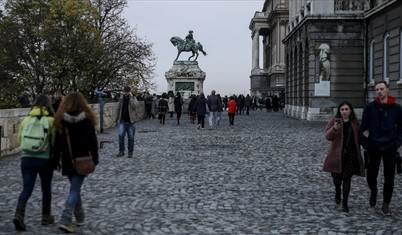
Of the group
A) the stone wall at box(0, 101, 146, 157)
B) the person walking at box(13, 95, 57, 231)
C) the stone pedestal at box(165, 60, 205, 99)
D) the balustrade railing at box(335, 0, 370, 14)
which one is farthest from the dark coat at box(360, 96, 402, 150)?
the stone pedestal at box(165, 60, 205, 99)

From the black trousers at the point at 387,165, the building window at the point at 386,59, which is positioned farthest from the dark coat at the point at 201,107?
the black trousers at the point at 387,165

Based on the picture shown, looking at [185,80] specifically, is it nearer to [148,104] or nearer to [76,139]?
[148,104]

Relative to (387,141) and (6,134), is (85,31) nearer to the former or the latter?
(6,134)

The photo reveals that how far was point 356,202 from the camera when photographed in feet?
26.9

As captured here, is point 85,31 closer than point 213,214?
No

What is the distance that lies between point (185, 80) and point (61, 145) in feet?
138

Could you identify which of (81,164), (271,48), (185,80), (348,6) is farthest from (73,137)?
(271,48)

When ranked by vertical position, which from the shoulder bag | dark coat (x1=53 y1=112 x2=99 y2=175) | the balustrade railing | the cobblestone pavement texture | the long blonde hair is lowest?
the cobblestone pavement texture

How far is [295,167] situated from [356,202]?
3.88 m

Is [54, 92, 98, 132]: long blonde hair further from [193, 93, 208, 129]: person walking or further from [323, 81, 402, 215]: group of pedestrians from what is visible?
[193, 93, 208, 129]: person walking

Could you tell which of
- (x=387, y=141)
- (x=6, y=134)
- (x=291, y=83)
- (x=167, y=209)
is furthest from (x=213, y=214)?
(x=291, y=83)

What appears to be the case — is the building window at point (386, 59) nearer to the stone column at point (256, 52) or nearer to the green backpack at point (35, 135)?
the green backpack at point (35, 135)

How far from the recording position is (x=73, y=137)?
6285 mm

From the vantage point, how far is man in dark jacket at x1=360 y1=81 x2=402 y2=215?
7.41 meters
